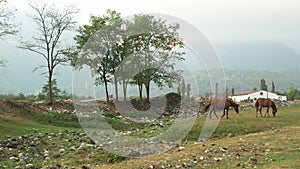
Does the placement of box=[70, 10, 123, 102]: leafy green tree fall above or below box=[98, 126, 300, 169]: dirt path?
above

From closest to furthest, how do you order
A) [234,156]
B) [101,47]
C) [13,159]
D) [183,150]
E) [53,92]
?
[234,156] → [13,159] → [183,150] → [101,47] → [53,92]

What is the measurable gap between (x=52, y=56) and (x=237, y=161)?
30843mm

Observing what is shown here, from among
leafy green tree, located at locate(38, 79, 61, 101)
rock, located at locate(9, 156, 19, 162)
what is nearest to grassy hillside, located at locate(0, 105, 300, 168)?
rock, located at locate(9, 156, 19, 162)

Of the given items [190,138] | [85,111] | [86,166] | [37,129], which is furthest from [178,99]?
[86,166]

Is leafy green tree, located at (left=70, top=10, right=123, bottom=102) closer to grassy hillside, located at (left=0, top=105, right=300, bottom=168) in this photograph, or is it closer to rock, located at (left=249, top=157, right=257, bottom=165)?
grassy hillside, located at (left=0, top=105, right=300, bottom=168)

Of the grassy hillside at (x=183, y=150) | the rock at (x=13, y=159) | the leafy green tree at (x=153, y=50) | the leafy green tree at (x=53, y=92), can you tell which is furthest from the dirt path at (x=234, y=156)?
the leafy green tree at (x=53, y=92)

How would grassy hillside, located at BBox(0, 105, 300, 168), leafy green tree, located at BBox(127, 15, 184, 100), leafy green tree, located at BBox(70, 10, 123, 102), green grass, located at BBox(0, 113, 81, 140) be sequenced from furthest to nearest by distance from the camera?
leafy green tree, located at BBox(70, 10, 123, 102), leafy green tree, located at BBox(127, 15, 184, 100), green grass, located at BBox(0, 113, 81, 140), grassy hillside, located at BBox(0, 105, 300, 168)

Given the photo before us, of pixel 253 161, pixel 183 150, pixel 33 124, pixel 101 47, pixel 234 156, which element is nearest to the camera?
pixel 253 161

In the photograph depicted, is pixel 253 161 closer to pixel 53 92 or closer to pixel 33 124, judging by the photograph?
pixel 33 124

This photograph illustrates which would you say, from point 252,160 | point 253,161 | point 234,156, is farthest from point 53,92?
point 253,161

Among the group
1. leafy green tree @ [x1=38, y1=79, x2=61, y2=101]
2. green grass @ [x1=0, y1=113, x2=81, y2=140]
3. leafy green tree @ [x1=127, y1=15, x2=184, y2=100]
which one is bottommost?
green grass @ [x1=0, y1=113, x2=81, y2=140]

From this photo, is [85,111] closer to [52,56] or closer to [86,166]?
[52,56]

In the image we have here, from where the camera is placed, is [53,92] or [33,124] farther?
[53,92]

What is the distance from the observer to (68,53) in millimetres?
43438
